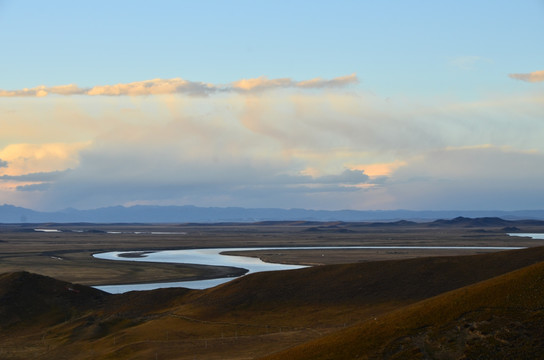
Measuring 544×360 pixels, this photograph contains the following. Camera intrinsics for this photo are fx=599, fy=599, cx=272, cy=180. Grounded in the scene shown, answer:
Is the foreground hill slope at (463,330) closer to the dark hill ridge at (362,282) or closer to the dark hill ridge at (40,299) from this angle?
the dark hill ridge at (362,282)

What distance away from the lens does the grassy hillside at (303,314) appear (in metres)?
44.4

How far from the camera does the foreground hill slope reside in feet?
133

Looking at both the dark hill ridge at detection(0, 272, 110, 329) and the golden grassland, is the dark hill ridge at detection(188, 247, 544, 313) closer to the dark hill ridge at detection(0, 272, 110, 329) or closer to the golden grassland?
the golden grassland

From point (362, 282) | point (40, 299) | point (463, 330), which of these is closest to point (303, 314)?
point (362, 282)

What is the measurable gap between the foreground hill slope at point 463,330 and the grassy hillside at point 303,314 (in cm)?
11

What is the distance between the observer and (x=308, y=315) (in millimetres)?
79750

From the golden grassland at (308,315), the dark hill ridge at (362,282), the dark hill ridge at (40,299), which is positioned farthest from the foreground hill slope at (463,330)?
the dark hill ridge at (40,299)

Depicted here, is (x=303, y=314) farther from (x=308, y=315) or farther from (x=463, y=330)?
(x=463, y=330)

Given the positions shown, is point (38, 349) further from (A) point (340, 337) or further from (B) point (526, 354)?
(B) point (526, 354)

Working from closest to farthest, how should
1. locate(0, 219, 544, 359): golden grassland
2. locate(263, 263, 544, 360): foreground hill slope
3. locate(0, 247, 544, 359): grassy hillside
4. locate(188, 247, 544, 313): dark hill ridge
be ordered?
locate(263, 263, 544, 360): foreground hill slope < locate(0, 219, 544, 359): golden grassland < locate(0, 247, 544, 359): grassy hillside < locate(188, 247, 544, 313): dark hill ridge

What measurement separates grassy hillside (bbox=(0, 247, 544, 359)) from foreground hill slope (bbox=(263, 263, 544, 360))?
11 cm

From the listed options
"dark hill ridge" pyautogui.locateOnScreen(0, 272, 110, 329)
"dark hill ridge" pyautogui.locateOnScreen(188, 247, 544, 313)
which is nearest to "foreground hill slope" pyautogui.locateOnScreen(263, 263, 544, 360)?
"dark hill ridge" pyautogui.locateOnScreen(188, 247, 544, 313)

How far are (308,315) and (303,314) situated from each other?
36.7 inches

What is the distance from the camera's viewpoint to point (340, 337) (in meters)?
51.5
